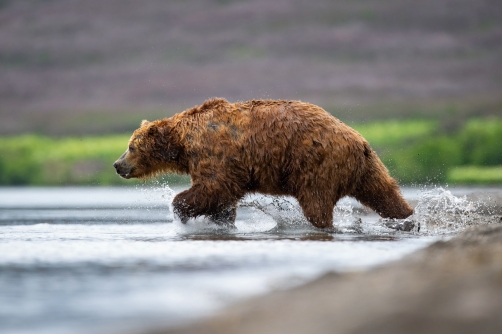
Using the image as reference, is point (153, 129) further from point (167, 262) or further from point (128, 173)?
point (167, 262)

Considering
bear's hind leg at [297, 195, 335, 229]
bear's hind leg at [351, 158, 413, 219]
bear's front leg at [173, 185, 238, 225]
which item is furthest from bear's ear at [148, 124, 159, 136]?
bear's hind leg at [351, 158, 413, 219]

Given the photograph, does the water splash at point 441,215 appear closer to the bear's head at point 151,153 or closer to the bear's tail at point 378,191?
the bear's tail at point 378,191

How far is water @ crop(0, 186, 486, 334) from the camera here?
182 inches

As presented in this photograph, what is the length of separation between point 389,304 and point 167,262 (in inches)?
113

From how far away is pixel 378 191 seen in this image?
896 cm

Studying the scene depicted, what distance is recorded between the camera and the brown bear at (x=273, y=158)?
855 centimetres

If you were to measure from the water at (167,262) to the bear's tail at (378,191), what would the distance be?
0.62 feet

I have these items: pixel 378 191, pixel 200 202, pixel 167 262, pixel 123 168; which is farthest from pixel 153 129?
pixel 167 262

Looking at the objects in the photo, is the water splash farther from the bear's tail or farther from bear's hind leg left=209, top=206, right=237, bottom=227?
bear's hind leg left=209, top=206, right=237, bottom=227

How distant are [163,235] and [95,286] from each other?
361 centimetres

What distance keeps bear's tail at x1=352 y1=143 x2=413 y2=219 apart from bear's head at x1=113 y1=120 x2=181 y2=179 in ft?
6.63

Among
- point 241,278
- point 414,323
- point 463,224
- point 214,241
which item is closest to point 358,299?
point 414,323

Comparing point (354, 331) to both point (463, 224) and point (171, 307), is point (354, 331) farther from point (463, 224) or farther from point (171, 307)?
point (463, 224)

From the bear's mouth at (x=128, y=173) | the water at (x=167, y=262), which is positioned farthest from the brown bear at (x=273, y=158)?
the bear's mouth at (x=128, y=173)
